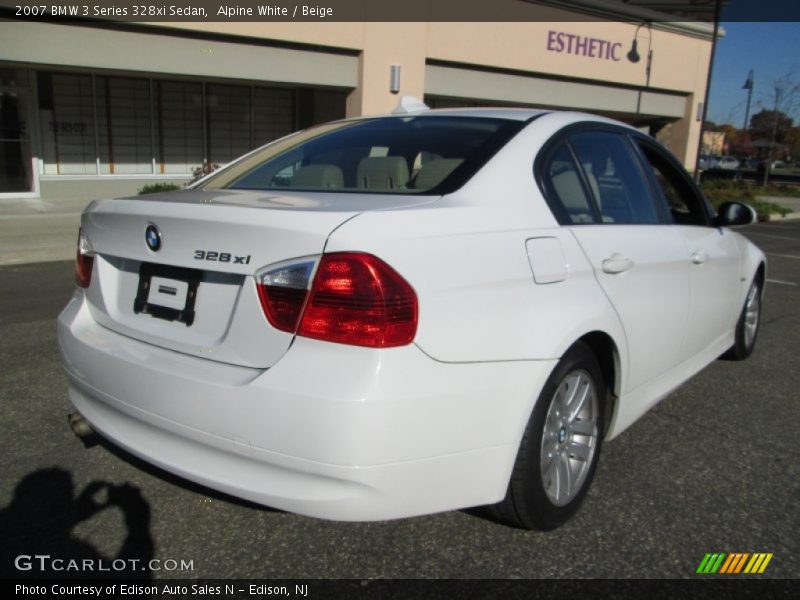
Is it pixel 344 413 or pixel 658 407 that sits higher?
pixel 344 413

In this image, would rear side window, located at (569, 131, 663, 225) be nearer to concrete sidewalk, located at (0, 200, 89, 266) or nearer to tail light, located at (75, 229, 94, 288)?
tail light, located at (75, 229, 94, 288)

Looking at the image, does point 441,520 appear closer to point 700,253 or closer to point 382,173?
point 382,173

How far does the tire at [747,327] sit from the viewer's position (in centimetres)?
479

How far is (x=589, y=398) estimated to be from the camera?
2771 mm

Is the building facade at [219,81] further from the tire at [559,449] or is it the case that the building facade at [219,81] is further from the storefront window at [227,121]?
the tire at [559,449]

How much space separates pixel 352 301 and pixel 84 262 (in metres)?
1.36

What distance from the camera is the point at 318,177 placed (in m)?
3.04

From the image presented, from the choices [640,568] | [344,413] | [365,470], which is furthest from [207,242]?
[640,568]

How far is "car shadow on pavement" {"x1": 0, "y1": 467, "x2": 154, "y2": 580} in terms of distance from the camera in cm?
240

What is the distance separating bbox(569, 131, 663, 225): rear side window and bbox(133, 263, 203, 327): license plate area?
67.1 inches

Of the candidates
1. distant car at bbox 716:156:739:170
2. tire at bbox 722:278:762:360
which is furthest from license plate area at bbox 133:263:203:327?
distant car at bbox 716:156:739:170

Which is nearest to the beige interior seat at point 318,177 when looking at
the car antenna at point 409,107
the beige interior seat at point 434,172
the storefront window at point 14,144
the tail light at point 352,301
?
the beige interior seat at point 434,172

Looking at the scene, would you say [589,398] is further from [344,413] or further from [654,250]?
[344,413]

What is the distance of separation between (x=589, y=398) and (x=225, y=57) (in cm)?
1225
